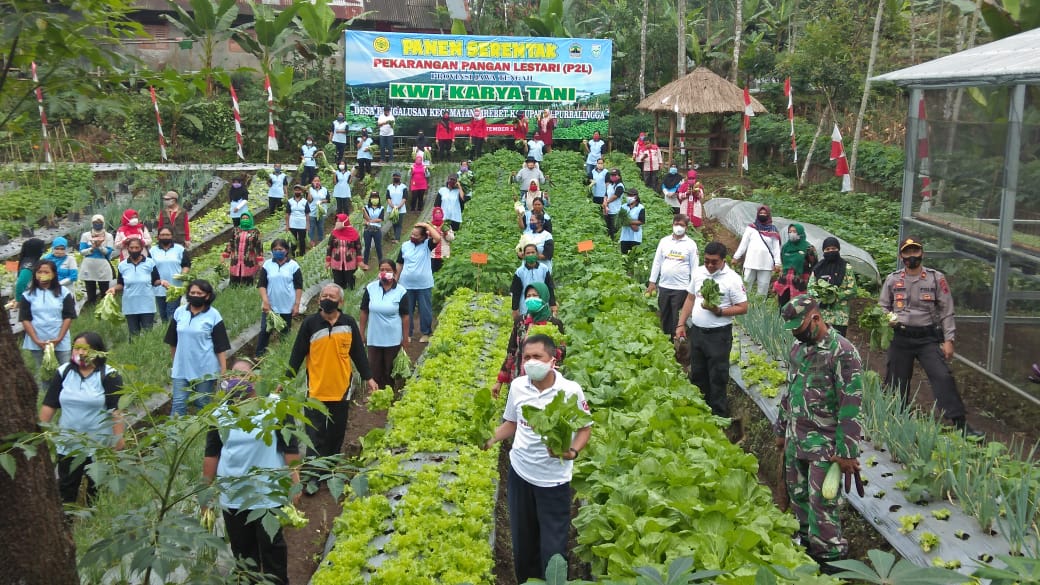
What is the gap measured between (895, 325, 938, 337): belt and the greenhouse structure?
1.51 m

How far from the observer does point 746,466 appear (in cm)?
623

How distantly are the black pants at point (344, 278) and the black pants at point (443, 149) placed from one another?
1331 cm

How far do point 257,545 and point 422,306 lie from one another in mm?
6507

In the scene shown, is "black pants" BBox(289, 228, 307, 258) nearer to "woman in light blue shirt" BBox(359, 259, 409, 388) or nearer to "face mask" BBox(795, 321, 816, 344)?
"woman in light blue shirt" BBox(359, 259, 409, 388)

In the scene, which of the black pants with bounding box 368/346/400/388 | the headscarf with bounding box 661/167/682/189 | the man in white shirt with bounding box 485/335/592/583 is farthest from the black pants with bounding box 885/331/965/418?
the headscarf with bounding box 661/167/682/189

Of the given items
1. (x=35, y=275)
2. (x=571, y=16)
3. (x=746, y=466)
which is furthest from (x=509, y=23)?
(x=746, y=466)

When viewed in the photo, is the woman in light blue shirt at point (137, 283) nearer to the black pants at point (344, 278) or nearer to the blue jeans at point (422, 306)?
the black pants at point (344, 278)

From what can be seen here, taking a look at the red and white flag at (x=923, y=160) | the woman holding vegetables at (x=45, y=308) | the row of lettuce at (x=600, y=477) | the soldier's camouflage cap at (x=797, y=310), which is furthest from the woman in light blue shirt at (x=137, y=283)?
the red and white flag at (x=923, y=160)

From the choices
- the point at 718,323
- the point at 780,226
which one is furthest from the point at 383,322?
the point at 780,226

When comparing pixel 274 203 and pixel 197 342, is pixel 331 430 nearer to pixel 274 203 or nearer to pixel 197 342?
pixel 197 342

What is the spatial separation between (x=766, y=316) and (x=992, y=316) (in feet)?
7.26

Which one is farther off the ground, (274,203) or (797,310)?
(797,310)

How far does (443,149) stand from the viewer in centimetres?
2683

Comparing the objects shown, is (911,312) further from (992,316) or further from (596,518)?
(596,518)
